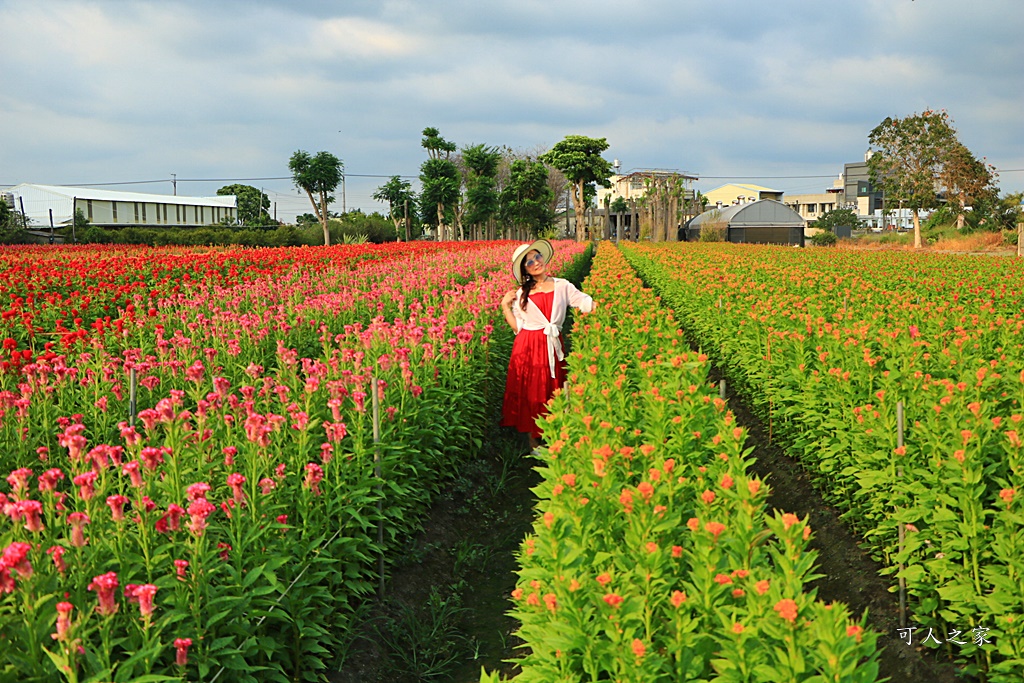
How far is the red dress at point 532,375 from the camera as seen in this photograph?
7645mm

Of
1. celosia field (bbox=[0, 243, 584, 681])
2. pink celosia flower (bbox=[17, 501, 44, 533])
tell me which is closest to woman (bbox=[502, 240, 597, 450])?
celosia field (bbox=[0, 243, 584, 681])

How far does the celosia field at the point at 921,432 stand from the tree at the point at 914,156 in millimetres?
49257

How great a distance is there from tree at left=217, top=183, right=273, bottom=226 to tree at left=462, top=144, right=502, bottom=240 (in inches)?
1788

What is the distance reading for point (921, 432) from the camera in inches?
185

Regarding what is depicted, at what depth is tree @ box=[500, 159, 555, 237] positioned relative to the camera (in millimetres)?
65688

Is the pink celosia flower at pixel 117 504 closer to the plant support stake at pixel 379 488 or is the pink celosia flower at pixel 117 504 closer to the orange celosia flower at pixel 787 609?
the plant support stake at pixel 379 488

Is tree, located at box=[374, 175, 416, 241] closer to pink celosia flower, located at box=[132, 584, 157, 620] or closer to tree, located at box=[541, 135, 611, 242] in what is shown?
tree, located at box=[541, 135, 611, 242]

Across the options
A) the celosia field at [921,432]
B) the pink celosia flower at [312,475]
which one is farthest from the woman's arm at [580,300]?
the pink celosia flower at [312,475]

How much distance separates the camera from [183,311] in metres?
9.30

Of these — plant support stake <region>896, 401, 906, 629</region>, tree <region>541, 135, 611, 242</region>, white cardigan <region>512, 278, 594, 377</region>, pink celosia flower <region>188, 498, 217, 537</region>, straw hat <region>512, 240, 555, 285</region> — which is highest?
tree <region>541, 135, 611, 242</region>

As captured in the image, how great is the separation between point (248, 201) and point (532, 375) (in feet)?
375

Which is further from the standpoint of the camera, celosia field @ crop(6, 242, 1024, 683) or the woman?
the woman

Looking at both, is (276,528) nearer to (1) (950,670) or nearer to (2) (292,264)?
(1) (950,670)

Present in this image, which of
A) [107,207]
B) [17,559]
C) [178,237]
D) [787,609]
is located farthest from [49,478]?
[107,207]
